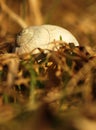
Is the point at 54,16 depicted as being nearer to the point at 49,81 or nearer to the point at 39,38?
the point at 39,38

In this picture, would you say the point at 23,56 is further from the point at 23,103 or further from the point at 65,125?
the point at 65,125

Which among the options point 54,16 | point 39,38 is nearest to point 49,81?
point 39,38

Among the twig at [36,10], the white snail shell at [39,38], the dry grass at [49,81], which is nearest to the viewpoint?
the dry grass at [49,81]

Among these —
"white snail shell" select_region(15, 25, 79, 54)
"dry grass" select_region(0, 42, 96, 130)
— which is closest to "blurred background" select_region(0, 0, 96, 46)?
"white snail shell" select_region(15, 25, 79, 54)

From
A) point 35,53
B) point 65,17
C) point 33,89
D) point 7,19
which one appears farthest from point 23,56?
point 65,17

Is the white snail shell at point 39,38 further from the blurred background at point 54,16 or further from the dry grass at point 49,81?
the blurred background at point 54,16

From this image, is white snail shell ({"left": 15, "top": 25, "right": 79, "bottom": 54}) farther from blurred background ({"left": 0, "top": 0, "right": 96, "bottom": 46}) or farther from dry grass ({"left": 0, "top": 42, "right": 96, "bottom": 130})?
blurred background ({"left": 0, "top": 0, "right": 96, "bottom": 46})

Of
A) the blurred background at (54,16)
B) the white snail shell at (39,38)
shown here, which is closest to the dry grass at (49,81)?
the white snail shell at (39,38)
